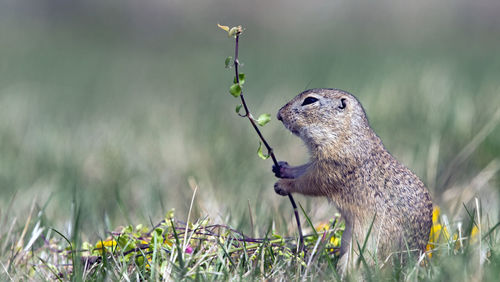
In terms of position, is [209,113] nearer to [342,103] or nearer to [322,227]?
[322,227]

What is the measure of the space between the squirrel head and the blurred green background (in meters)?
0.48

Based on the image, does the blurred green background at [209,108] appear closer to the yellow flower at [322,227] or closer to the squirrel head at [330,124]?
the yellow flower at [322,227]

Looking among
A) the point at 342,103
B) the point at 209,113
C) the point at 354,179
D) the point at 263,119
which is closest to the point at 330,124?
the point at 342,103

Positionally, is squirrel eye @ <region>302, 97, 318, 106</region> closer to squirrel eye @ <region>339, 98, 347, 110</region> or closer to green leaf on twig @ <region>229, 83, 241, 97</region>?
squirrel eye @ <region>339, 98, 347, 110</region>

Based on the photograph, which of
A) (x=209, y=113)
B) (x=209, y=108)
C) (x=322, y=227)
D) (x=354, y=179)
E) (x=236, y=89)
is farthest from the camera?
(x=209, y=108)

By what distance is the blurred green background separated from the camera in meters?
4.32

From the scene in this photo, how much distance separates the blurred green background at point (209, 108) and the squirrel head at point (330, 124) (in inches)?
18.9

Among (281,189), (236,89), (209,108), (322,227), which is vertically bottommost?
(209,108)

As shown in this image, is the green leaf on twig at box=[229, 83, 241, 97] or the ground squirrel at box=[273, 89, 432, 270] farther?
the ground squirrel at box=[273, 89, 432, 270]

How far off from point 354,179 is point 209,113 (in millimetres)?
3929

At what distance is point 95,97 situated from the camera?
939 centimetres

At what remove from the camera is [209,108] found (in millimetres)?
7059

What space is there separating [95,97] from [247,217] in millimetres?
6351

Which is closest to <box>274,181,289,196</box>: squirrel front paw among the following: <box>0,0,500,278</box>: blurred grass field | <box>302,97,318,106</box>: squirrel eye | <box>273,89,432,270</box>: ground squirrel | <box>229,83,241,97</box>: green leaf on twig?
<box>273,89,432,270</box>: ground squirrel
